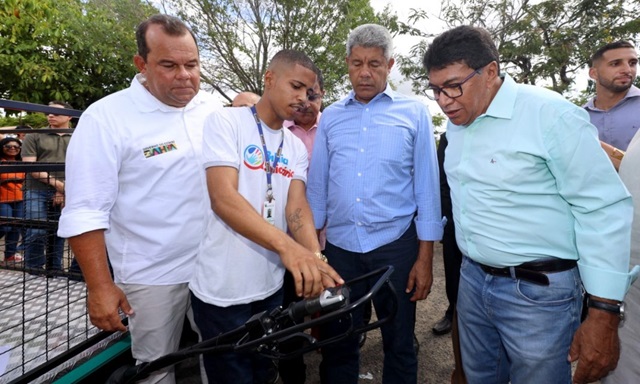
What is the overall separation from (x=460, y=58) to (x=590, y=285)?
3.64 ft

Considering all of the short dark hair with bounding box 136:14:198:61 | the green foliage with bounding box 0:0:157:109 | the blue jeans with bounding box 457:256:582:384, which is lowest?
the blue jeans with bounding box 457:256:582:384

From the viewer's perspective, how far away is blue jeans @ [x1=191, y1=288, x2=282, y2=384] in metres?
1.98

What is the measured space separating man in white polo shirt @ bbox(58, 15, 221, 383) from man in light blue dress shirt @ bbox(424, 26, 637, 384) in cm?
135

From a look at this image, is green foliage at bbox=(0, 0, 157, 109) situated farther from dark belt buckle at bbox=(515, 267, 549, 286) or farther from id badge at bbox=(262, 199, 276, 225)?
dark belt buckle at bbox=(515, 267, 549, 286)

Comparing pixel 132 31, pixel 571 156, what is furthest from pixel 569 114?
pixel 132 31

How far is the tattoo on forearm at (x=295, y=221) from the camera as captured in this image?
2.11 metres

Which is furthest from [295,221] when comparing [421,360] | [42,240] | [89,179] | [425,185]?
[42,240]

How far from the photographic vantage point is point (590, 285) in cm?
157

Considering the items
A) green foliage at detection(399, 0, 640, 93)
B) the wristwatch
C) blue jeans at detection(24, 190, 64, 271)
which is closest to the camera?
the wristwatch

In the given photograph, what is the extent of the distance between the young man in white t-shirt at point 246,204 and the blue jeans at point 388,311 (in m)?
0.52

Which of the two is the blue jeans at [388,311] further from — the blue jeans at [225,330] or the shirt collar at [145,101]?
the shirt collar at [145,101]

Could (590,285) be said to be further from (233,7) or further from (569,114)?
(233,7)

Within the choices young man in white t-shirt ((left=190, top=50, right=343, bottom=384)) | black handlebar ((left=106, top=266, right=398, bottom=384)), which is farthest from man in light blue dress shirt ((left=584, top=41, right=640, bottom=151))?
black handlebar ((left=106, top=266, right=398, bottom=384))

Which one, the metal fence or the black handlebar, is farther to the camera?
the metal fence
